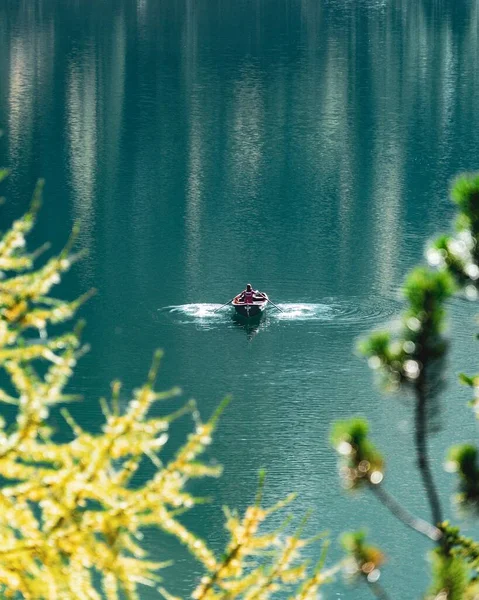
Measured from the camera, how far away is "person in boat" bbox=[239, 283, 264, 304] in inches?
1908

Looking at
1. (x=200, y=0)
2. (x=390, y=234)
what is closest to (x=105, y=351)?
(x=390, y=234)

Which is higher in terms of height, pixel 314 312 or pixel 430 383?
pixel 430 383

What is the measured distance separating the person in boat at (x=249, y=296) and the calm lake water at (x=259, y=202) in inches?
39.4

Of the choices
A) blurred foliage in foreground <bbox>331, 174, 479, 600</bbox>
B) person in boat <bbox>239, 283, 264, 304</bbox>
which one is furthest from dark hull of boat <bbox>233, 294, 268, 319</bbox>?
blurred foliage in foreground <bbox>331, 174, 479, 600</bbox>

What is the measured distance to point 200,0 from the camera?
443 feet

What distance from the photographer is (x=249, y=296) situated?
4853 centimetres

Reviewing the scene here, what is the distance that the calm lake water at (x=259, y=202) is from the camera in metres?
39.6

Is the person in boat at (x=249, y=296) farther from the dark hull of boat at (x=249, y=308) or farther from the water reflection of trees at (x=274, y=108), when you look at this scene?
the water reflection of trees at (x=274, y=108)

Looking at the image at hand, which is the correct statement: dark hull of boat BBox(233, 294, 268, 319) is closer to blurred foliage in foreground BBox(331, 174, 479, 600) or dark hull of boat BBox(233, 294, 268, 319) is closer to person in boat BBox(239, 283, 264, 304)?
person in boat BBox(239, 283, 264, 304)

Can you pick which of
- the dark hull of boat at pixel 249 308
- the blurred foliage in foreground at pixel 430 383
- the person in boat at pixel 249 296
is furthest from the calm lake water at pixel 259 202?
the blurred foliage in foreground at pixel 430 383

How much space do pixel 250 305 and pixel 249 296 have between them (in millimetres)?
328

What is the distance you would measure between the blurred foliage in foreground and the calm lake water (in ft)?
5.34

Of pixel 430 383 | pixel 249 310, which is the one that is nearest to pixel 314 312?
pixel 249 310

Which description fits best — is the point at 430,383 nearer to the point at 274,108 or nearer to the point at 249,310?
the point at 249,310
